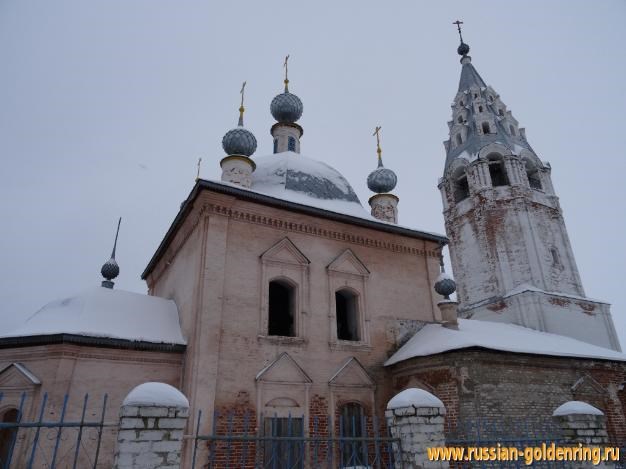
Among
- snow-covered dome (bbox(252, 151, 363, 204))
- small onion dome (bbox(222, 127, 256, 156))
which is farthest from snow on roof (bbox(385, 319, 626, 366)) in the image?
small onion dome (bbox(222, 127, 256, 156))

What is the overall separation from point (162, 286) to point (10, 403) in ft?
15.4

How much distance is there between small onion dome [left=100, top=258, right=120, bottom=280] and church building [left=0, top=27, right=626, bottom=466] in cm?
199

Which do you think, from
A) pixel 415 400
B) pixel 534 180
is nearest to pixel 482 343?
pixel 415 400

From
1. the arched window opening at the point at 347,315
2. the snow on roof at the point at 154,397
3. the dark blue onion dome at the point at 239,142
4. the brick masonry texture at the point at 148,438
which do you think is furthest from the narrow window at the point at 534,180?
the brick masonry texture at the point at 148,438

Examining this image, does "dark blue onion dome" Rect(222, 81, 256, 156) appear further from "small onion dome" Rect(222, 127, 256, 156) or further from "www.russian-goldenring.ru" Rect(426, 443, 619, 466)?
"www.russian-goldenring.ru" Rect(426, 443, 619, 466)

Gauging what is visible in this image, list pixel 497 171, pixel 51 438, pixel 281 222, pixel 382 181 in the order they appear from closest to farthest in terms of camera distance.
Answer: pixel 51 438
pixel 281 222
pixel 382 181
pixel 497 171

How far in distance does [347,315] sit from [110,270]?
336 inches

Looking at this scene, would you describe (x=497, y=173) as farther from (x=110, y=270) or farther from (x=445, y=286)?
(x=110, y=270)

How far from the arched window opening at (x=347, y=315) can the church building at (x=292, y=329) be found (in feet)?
0.12

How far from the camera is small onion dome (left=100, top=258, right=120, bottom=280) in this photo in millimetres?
14828

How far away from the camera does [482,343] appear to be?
892cm

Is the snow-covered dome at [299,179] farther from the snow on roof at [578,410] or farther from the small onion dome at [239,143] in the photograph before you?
the snow on roof at [578,410]

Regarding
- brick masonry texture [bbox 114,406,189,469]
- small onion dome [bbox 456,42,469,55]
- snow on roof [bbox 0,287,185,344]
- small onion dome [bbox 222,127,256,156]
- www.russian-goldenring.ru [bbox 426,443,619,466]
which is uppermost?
small onion dome [bbox 456,42,469,55]

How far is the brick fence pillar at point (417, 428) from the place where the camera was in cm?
507
